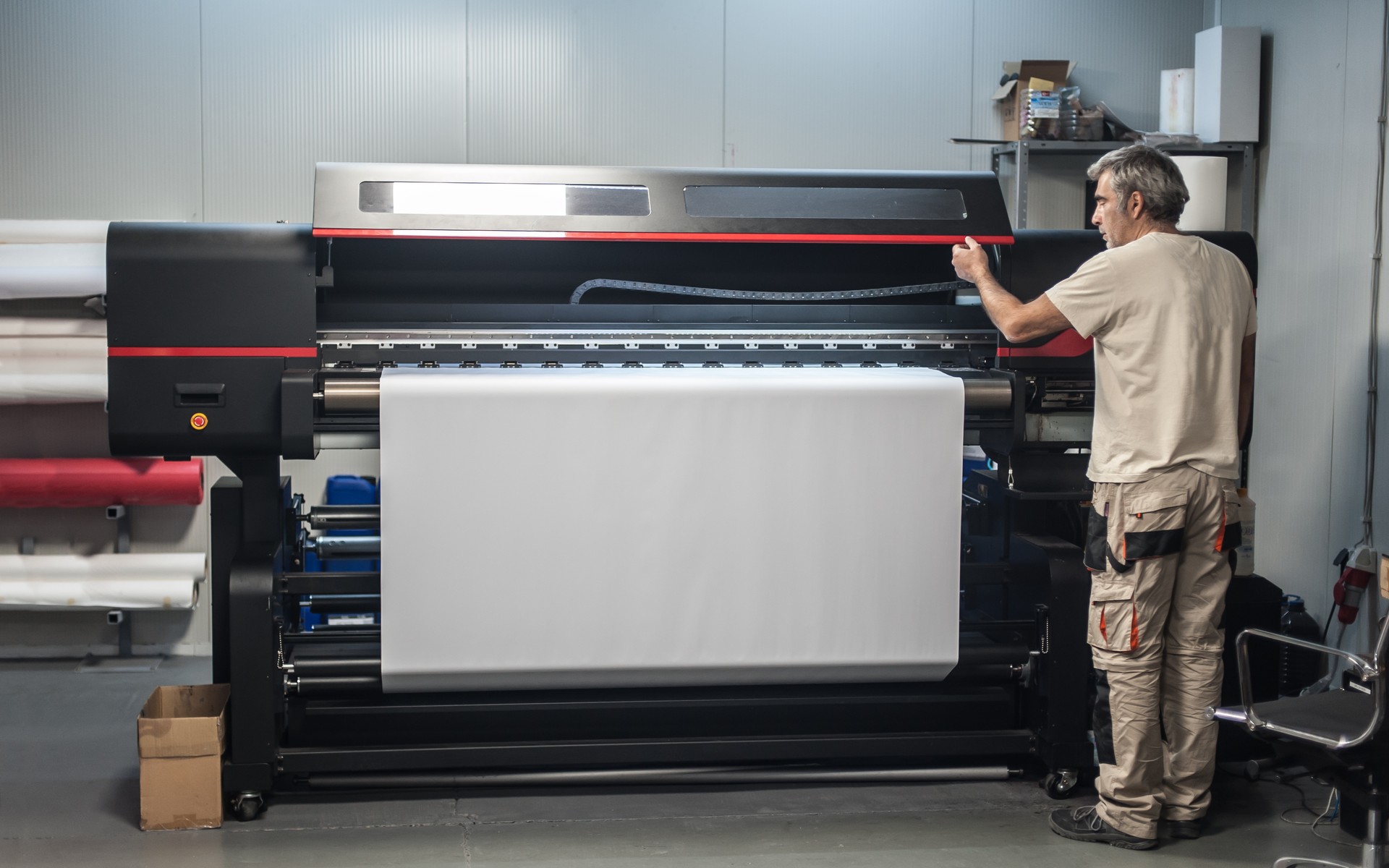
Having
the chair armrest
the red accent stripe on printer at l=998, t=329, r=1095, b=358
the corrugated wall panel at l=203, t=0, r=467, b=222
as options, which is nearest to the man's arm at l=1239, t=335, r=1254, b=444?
the red accent stripe on printer at l=998, t=329, r=1095, b=358

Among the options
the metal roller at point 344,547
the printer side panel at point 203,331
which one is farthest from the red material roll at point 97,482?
the printer side panel at point 203,331

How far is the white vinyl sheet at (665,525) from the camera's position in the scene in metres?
3.06

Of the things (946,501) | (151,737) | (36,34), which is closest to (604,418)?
(946,501)

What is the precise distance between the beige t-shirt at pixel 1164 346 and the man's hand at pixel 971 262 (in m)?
0.25

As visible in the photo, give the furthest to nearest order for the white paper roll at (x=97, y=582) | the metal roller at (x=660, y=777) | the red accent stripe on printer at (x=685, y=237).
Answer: the white paper roll at (x=97, y=582)
the metal roller at (x=660, y=777)
the red accent stripe on printer at (x=685, y=237)

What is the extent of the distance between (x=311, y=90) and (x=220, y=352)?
1.79m

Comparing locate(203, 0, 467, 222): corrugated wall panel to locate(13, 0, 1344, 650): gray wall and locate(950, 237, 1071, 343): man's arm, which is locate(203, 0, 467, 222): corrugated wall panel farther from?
locate(950, 237, 1071, 343): man's arm

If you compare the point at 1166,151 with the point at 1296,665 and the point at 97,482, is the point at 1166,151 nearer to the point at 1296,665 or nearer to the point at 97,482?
the point at 1296,665

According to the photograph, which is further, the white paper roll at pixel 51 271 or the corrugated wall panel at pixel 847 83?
the corrugated wall panel at pixel 847 83

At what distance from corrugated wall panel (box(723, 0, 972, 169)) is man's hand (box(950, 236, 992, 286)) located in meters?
1.59

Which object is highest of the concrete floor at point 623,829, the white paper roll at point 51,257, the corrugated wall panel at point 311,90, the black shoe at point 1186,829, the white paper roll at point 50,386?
the corrugated wall panel at point 311,90

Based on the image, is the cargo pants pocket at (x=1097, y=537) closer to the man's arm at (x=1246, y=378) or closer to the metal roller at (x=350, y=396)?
the man's arm at (x=1246, y=378)

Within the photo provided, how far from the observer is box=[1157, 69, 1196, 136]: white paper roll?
4586 mm

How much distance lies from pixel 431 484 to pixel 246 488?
0.55 m
